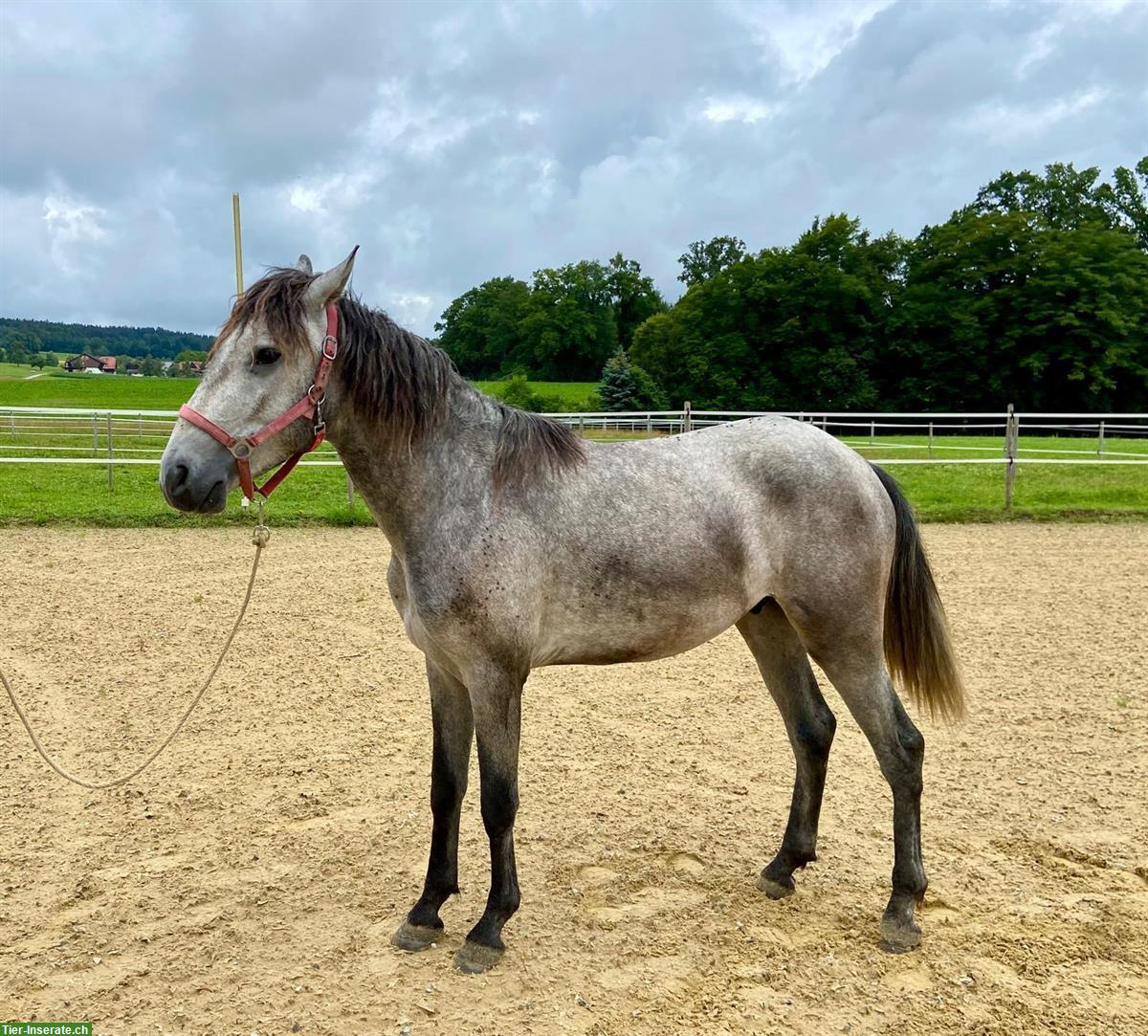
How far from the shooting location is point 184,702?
560 cm

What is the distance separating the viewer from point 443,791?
327 centimetres

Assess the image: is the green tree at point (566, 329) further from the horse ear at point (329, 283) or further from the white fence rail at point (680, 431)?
the horse ear at point (329, 283)

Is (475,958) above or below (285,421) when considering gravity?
below

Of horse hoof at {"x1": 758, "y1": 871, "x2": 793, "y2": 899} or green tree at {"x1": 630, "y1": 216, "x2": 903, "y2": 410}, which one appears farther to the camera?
green tree at {"x1": 630, "y1": 216, "x2": 903, "y2": 410}

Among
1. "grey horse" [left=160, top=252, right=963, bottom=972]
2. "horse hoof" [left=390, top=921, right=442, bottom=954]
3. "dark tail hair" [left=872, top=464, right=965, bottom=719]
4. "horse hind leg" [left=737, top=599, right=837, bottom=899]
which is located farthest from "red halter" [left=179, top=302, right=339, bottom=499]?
"dark tail hair" [left=872, top=464, right=965, bottom=719]

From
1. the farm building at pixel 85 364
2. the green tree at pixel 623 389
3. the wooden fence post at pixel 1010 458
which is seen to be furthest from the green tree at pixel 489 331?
the wooden fence post at pixel 1010 458

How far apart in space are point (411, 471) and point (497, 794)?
1.21 metres

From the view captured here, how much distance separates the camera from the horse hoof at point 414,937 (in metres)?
3.16

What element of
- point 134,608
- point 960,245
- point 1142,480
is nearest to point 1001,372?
point 960,245

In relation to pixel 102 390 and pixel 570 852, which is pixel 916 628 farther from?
pixel 102 390

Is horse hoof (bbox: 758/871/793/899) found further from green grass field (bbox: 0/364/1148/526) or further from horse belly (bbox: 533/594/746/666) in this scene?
green grass field (bbox: 0/364/1148/526)

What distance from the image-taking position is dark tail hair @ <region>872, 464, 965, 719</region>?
3.58 m

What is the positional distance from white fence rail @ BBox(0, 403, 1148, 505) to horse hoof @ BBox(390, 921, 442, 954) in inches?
389

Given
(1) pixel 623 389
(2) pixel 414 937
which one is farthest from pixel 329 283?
(1) pixel 623 389
